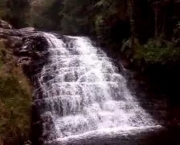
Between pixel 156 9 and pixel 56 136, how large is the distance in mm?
7398

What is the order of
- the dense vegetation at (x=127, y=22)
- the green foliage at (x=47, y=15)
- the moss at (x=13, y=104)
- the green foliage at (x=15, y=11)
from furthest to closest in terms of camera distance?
the green foliage at (x=47, y=15) < the green foliage at (x=15, y=11) < the dense vegetation at (x=127, y=22) < the moss at (x=13, y=104)

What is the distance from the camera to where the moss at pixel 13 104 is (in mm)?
10738

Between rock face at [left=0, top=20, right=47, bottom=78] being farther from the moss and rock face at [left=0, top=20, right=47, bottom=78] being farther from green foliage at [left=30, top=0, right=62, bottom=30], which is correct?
green foliage at [left=30, top=0, right=62, bottom=30]

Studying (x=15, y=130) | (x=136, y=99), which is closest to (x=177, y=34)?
(x=136, y=99)

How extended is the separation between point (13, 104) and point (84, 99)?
3012 millimetres

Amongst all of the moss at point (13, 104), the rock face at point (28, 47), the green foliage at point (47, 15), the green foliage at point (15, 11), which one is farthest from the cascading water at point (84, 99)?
the green foliage at point (47, 15)

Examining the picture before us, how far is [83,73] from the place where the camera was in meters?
15.1

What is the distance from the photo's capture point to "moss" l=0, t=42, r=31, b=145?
10.7m

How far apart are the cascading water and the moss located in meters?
0.72

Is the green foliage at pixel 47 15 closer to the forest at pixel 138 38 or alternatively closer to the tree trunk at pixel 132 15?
the forest at pixel 138 38

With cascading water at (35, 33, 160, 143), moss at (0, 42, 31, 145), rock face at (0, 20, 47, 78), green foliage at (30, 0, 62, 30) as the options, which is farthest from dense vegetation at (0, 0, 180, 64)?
moss at (0, 42, 31, 145)

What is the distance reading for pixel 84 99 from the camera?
13.7 m

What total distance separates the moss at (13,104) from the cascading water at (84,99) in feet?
2.36

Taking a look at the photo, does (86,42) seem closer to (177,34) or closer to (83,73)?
(83,73)
